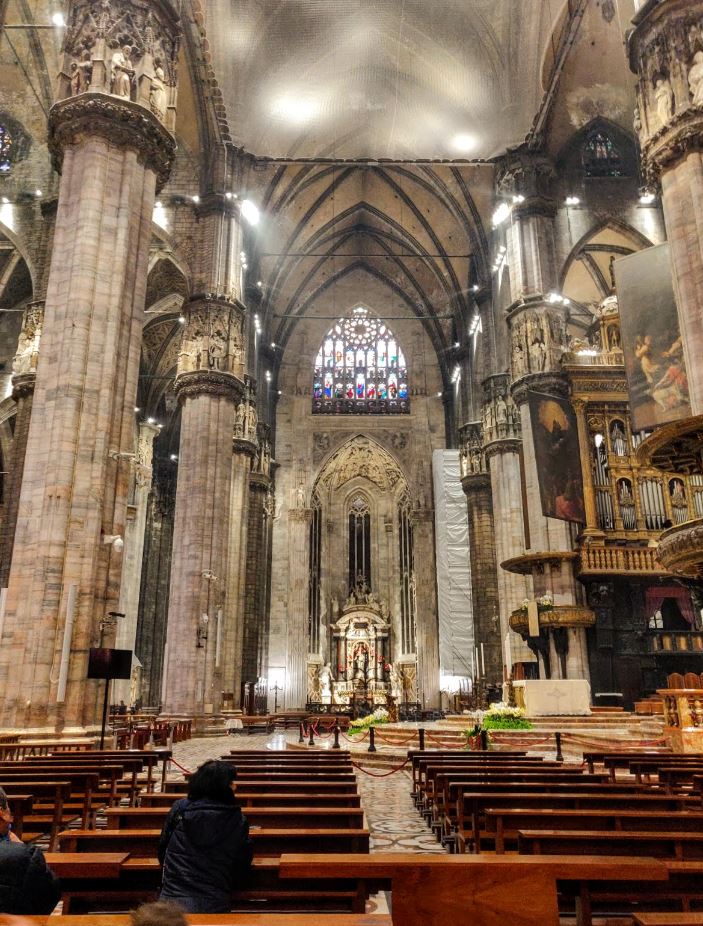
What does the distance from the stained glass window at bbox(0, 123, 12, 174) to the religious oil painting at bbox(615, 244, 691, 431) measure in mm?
18813

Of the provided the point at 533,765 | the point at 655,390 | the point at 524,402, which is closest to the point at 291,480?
the point at 524,402

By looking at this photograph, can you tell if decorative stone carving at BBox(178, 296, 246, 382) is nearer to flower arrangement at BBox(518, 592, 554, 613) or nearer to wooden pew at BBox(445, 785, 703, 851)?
flower arrangement at BBox(518, 592, 554, 613)

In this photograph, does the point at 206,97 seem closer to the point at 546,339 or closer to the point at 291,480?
the point at 546,339

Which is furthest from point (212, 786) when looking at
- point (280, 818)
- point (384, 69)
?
point (384, 69)

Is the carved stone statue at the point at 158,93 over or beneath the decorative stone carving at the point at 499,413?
over

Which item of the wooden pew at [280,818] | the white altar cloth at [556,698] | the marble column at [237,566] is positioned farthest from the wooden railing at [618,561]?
the wooden pew at [280,818]

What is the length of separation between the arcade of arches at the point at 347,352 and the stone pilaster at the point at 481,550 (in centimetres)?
17

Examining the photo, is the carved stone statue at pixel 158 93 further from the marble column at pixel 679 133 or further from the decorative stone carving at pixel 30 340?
the marble column at pixel 679 133

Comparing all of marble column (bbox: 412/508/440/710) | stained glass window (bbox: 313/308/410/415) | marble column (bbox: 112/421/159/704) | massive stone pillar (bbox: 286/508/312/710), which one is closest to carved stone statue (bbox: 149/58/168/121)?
marble column (bbox: 112/421/159/704)

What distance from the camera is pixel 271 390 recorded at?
3938 centimetres

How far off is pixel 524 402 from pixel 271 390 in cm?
1935

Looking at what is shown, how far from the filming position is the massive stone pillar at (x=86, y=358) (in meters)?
11.9

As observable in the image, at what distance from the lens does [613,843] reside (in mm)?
3686

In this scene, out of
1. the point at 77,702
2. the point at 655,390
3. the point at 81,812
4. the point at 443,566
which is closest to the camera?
the point at 81,812
